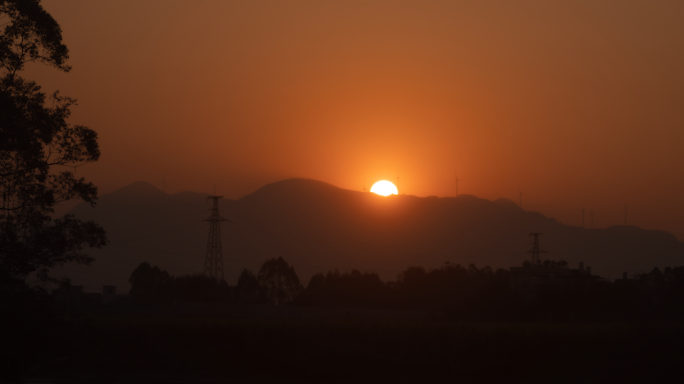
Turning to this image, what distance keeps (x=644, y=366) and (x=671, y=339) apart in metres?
2.62

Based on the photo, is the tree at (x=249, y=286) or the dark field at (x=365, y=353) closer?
the dark field at (x=365, y=353)

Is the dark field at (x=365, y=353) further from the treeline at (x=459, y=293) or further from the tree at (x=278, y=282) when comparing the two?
the tree at (x=278, y=282)

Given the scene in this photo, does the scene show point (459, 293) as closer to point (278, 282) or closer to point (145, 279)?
point (278, 282)

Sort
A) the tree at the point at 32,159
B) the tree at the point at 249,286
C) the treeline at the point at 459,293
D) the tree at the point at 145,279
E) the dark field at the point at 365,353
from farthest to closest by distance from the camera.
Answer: the tree at the point at 145,279 < the tree at the point at 249,286 < the treeline at the point at 459,293 < the dark field at the point at 365,353 < the tree at the point at 32,159

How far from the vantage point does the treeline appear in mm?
77375

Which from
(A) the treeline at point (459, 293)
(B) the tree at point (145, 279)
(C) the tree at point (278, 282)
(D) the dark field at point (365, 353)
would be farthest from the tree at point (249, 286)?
(D) the dark field at point (365, 353)

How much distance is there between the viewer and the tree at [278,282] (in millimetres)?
175000

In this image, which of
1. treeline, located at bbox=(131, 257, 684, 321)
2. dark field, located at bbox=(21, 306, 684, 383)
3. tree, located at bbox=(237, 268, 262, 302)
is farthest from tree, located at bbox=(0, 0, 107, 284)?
tree, located at bbox=(237, 268, 262, 302)

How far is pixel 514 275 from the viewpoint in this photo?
103 m

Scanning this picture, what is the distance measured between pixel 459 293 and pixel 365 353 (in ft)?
239

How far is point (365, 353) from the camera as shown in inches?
1896

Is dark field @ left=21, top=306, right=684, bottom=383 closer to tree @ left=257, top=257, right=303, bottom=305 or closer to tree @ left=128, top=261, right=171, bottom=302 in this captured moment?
tree @ left=257, top=257, right=303, bottom=305

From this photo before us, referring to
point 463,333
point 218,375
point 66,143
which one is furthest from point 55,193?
point 463,333

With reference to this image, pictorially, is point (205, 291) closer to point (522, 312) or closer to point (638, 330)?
point (522, 312)
